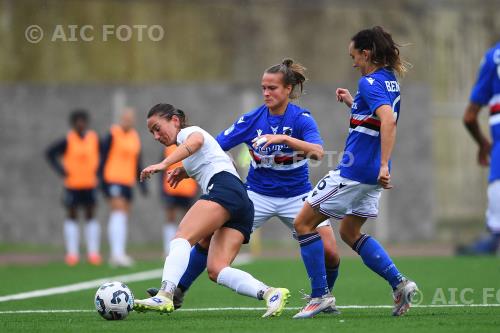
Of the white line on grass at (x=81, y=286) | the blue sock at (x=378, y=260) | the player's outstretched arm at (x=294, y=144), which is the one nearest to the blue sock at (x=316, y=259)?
the blue sock at (x=378, y=260)

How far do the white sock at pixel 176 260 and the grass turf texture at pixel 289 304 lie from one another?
1.07 ft

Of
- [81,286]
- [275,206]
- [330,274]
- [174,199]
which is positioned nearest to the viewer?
[275,206]

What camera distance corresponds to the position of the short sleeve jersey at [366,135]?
7.94m

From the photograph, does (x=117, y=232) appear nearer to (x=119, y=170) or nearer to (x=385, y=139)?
(x=119, y=170)

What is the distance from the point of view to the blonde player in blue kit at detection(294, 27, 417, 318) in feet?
26.2

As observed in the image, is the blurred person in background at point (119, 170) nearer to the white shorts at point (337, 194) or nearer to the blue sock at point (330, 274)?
the blue sock at point (330, 274)

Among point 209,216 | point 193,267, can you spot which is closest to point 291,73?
point 209,216

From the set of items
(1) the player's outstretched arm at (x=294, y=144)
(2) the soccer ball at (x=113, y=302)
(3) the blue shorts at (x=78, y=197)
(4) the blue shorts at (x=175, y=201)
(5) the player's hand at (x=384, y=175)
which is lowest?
(2) the soccer ball at (x=113, y=302)

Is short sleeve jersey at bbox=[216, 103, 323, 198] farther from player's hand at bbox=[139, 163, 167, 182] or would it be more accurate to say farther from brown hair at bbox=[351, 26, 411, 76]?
player's hand at bbox=[139, 163, 167, 182]

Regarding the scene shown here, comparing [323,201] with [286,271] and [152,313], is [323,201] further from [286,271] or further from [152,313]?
[286,271]

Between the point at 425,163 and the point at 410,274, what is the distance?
1031cm

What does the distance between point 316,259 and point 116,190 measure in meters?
9.14

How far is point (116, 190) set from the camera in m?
17.0

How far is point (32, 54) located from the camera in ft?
70.2
